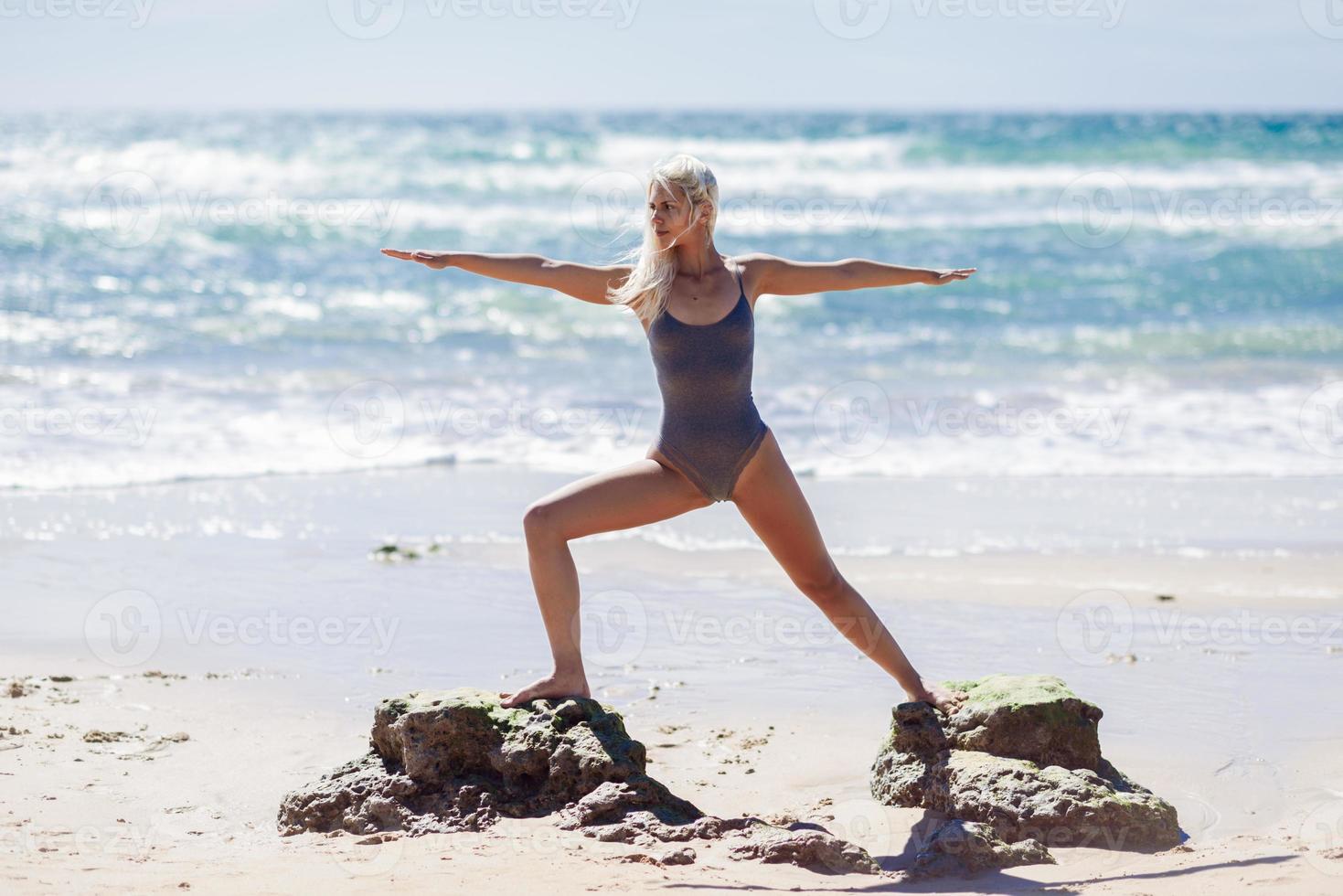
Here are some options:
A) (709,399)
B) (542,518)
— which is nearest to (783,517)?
(709,399)

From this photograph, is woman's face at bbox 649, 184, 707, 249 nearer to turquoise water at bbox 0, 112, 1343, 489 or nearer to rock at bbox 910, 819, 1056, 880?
turquoise water at bbox 0, 112, 1343, 489

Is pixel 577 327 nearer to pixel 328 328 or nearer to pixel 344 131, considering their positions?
pixel 328 328

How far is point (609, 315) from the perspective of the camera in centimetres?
1747

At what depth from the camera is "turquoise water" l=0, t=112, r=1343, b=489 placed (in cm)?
1070

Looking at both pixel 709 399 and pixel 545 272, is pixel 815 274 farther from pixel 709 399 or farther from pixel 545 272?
pixel 545 272

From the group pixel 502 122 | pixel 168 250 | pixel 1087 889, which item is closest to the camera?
pixel 1087 889

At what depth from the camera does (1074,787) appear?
442cm

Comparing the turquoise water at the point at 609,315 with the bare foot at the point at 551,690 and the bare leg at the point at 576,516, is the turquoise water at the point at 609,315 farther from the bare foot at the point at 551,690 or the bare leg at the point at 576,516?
the bare foot at the point at 551,690

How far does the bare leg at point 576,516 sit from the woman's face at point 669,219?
0.73 metres

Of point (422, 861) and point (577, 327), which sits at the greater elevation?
point (577, 327)

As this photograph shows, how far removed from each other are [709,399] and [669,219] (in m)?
0.59

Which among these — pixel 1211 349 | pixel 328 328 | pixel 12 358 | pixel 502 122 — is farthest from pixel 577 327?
pixel 502 122

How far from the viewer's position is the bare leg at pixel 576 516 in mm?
4422

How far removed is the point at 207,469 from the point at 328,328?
6.89 meters
